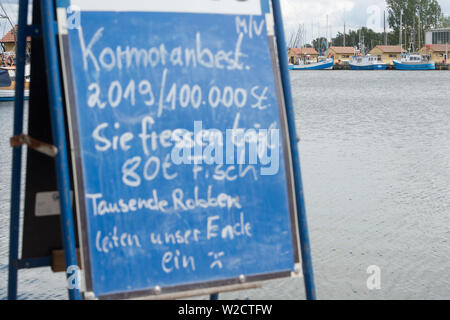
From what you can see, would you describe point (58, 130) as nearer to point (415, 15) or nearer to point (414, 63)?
point (414, 63)

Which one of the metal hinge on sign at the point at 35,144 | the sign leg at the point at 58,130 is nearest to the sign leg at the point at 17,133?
the metal hinge on sign at the point at 35,144

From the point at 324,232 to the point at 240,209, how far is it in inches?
148

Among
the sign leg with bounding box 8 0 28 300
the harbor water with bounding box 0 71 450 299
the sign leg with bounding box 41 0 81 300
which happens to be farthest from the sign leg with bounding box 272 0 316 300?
the harbor water with bounding box 0 71 450 299

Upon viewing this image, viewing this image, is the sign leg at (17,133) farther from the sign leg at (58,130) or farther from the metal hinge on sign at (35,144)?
the sign leg at (58,130)

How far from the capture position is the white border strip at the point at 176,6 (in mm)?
3135

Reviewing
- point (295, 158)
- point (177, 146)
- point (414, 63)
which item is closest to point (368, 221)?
point (295, 158)

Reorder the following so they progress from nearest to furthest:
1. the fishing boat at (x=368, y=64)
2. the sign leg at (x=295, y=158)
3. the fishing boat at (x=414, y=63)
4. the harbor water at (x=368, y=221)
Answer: the sign leg at (x=295, y=158), the harbor water at (x=368, y=221), the fishing boat at (x=414, y=63), the fishing boat at (x=368, y=64)

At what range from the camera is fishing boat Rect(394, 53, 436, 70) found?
100219 mm

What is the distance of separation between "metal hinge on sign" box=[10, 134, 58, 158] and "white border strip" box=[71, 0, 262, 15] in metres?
0.65

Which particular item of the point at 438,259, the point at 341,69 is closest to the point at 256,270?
the point at 438,259

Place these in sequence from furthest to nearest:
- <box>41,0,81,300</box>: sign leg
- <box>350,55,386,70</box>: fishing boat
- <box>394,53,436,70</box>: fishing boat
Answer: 1. <box>350,55,386,70</box>: fishing boat
2. <box>394,53,436,70</box>: fishing boat
3. <box>41,0,81,300</box>: sign leg

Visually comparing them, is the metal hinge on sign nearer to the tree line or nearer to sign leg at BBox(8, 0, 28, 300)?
sign leg at BBox(8, 0, 28, 300)

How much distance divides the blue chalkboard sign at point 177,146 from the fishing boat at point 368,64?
10965 centimetres

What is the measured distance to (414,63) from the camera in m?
102
